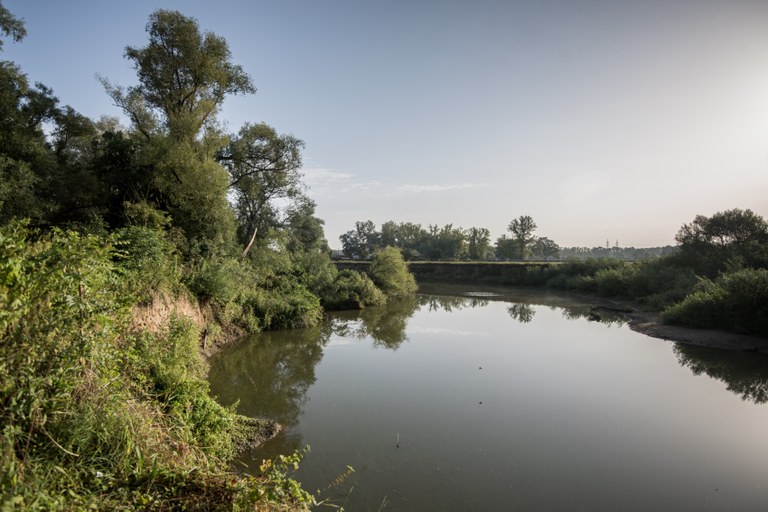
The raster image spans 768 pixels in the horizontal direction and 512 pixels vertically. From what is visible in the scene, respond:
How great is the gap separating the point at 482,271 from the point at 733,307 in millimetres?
32525

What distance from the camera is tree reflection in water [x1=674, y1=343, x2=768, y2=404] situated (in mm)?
10477

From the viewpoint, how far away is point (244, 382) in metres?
9.80

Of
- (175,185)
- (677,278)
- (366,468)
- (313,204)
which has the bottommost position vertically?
(366,468)

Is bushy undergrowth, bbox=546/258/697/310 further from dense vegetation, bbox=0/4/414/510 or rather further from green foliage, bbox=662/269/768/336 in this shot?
dense vegetation, bbox=0/4/414/510

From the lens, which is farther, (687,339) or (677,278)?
(677,278)

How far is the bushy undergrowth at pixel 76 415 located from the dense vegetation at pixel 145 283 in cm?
2

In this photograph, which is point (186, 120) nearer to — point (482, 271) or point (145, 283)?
point (145, 283)

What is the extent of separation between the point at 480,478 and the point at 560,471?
142 cm

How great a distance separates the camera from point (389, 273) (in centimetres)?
2975

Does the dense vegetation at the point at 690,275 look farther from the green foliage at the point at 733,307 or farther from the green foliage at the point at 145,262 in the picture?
the green foliage at the point at 145,262

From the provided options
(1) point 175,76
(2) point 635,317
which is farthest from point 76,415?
(2) point 635,317

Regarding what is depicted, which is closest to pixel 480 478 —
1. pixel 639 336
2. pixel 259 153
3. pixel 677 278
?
pixel 639 336

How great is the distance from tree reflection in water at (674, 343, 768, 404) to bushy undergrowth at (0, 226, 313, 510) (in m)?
13.2

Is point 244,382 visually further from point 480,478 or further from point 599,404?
point 599,404
